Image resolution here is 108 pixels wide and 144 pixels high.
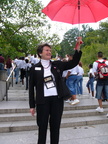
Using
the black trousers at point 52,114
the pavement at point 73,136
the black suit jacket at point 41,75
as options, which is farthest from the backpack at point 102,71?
the black trousers at point 52,114

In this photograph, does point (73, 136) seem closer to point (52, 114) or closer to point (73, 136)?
point (73, 136)

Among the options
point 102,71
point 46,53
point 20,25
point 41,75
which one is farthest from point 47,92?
point 20,25

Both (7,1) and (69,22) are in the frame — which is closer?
(69,22)

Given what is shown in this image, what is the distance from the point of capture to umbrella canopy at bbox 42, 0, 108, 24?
3.46 m

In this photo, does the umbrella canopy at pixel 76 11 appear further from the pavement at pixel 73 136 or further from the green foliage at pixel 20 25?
the green foliage at pixel 20 25

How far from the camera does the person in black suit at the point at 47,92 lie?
Answer: 294 cm

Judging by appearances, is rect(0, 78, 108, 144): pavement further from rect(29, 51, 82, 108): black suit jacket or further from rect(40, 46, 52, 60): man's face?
rect(40, 46, 52, 60): man's face

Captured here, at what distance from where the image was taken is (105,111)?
21.0ft

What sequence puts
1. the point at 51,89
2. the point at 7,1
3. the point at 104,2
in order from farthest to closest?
the point at 7,1, the point at 104,2, the point at 51,89

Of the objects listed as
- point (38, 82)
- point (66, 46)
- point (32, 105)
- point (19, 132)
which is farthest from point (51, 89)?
point (66, 46)

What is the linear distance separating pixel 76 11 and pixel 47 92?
1682mm

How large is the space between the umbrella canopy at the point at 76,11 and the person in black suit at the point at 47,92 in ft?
2.85

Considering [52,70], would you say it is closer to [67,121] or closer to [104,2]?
[104,2]

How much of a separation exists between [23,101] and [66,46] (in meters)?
84.9
